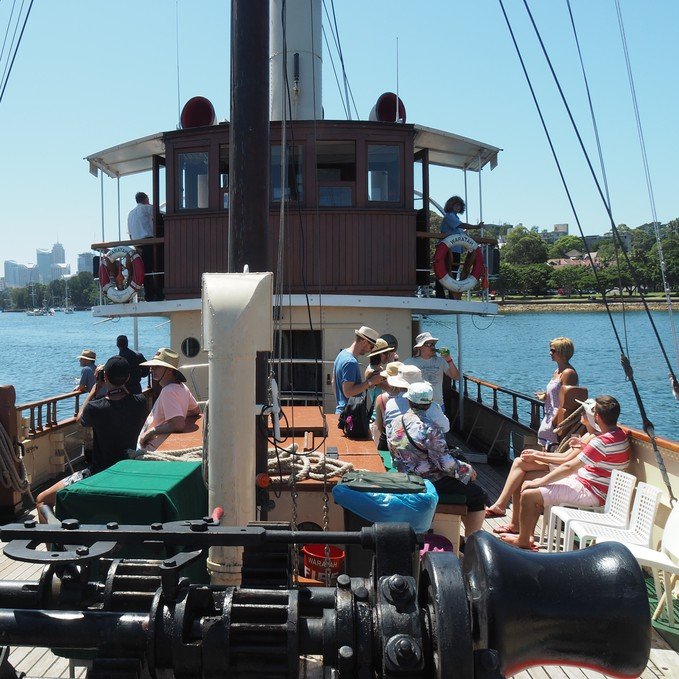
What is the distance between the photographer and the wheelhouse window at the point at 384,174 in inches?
377

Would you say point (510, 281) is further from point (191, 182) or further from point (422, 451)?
point (422, 451)

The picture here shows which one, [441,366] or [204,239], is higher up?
[204,239]

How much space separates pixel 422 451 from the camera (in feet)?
15.7

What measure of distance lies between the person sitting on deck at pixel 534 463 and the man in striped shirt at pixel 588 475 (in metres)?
0.16

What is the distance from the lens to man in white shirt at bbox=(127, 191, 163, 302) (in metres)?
10.9

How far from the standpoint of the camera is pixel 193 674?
105 centimetres

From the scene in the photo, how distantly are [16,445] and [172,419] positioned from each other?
109 inches

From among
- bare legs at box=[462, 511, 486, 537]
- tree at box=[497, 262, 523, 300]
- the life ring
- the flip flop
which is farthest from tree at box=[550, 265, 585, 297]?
bare legs at box=[462, 511, 486, 537]

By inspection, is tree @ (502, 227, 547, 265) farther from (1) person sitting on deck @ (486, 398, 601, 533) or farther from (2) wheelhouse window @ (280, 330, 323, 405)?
(1) person sitting on deck @ (486, 398, 601, 533)

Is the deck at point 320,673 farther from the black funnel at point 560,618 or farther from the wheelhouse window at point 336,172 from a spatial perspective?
the wheelhouse window at point 336,172

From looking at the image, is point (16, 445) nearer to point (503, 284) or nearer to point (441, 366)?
point (441, 366)

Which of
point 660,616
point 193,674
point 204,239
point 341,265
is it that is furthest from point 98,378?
point 193,674

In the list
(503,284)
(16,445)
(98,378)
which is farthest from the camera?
(503,284)

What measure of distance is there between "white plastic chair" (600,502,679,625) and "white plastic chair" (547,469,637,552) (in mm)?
513
